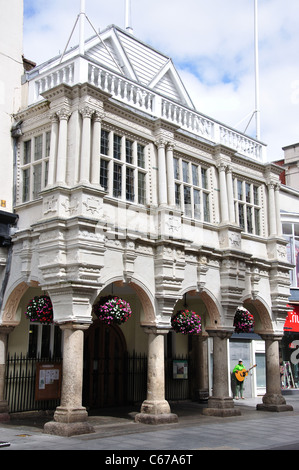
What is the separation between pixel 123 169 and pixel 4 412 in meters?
7.07

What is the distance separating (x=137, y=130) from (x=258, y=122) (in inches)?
265

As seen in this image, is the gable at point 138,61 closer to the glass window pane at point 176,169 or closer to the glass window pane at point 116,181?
the glass window pane at point 176,169

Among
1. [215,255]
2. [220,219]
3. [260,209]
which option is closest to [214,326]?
[215,255]

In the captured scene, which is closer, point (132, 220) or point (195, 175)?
point (132, 220)

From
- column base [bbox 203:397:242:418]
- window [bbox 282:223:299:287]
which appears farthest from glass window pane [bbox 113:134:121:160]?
window [bbox 282:223:299:287]

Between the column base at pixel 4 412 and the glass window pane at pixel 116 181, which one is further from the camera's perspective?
the glass window pane at pixel 116 181

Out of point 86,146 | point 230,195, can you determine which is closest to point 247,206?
point 230,195

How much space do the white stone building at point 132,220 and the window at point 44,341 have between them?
45 mm

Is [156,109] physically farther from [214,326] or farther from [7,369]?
[7,369]

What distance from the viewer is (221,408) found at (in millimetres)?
15789

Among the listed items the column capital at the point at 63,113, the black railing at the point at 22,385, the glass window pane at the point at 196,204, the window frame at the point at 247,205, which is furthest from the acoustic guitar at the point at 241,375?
the column capital at the point at 63,113

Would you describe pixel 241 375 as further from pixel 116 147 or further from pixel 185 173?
pixel 116 147

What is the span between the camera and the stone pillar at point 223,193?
17.0 metres
